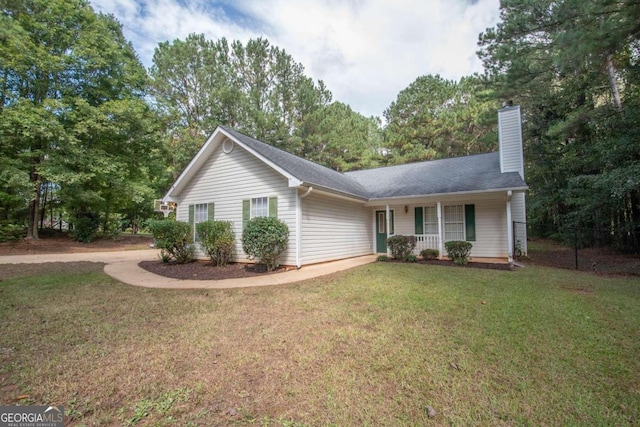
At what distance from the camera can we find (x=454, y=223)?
11500 mm

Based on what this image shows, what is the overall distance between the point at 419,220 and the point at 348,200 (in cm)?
324

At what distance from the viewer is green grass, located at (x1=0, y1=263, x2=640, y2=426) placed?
2213 millimetres

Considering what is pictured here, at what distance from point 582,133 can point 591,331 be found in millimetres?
15636

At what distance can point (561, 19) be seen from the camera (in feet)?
27.3

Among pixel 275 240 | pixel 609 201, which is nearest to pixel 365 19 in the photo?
pixel 275 240

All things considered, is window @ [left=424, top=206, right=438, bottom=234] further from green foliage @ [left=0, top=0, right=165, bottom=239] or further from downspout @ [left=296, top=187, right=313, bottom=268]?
green foliage @ [left=0, top=0, right=165, bottom=239]

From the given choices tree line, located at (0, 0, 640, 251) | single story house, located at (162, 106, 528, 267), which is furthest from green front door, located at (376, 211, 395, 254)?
tree line, located at (0, 0, 640, 251)

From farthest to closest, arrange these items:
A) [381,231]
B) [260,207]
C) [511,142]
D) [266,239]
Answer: [381,231]
[511,142]
[260,207]
[266,239]

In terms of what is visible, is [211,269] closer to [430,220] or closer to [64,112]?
[430,220]

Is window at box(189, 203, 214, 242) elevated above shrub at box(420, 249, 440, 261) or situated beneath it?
elevated above

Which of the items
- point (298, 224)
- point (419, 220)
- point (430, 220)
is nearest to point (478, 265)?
point (430, 220)

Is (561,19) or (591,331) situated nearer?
(591,331)

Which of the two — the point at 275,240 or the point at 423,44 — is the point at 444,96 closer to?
the point at 423,44

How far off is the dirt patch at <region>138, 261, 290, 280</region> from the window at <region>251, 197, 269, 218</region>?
180 centimetres
